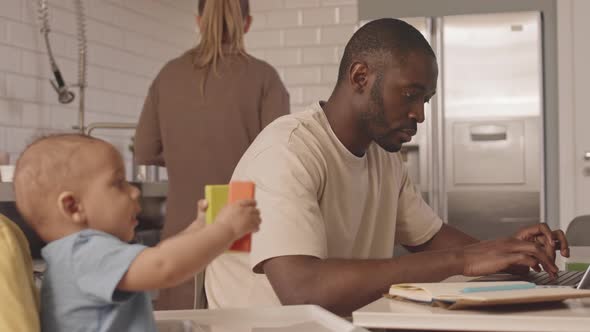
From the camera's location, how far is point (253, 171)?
1535 mm

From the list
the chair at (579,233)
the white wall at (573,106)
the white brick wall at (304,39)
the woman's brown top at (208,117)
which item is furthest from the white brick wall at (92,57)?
the white wall at (573,106)

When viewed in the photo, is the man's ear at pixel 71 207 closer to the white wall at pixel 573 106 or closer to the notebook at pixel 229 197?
the notebook at pixel 229 197

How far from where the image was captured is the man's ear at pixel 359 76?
5.62ft

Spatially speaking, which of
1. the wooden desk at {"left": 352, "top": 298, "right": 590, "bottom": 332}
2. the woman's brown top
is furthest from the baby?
the woman's brown top

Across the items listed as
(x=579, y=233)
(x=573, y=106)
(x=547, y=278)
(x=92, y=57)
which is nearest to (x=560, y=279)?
(x=547, y=278)

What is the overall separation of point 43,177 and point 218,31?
1600mm

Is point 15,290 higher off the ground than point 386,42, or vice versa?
point 386,42

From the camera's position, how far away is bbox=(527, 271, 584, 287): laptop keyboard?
1394 mm

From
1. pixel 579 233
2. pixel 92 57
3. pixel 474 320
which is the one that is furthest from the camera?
pixel 92 57

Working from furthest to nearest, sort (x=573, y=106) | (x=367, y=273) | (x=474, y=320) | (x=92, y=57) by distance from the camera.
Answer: (x=573, y=106), (x=92, y=57), (x=367, y=273), (x=474, y=320)

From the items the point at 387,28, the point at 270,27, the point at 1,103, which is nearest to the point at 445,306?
the point at 387,28

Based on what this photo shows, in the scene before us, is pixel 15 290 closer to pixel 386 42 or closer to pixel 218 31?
pixel 386 42

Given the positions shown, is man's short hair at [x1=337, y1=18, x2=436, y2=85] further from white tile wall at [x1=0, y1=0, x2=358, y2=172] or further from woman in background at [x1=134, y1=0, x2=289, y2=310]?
white tile wall at [x1=0, y1=0, x2=358, y2=172]

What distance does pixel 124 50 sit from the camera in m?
4.30
